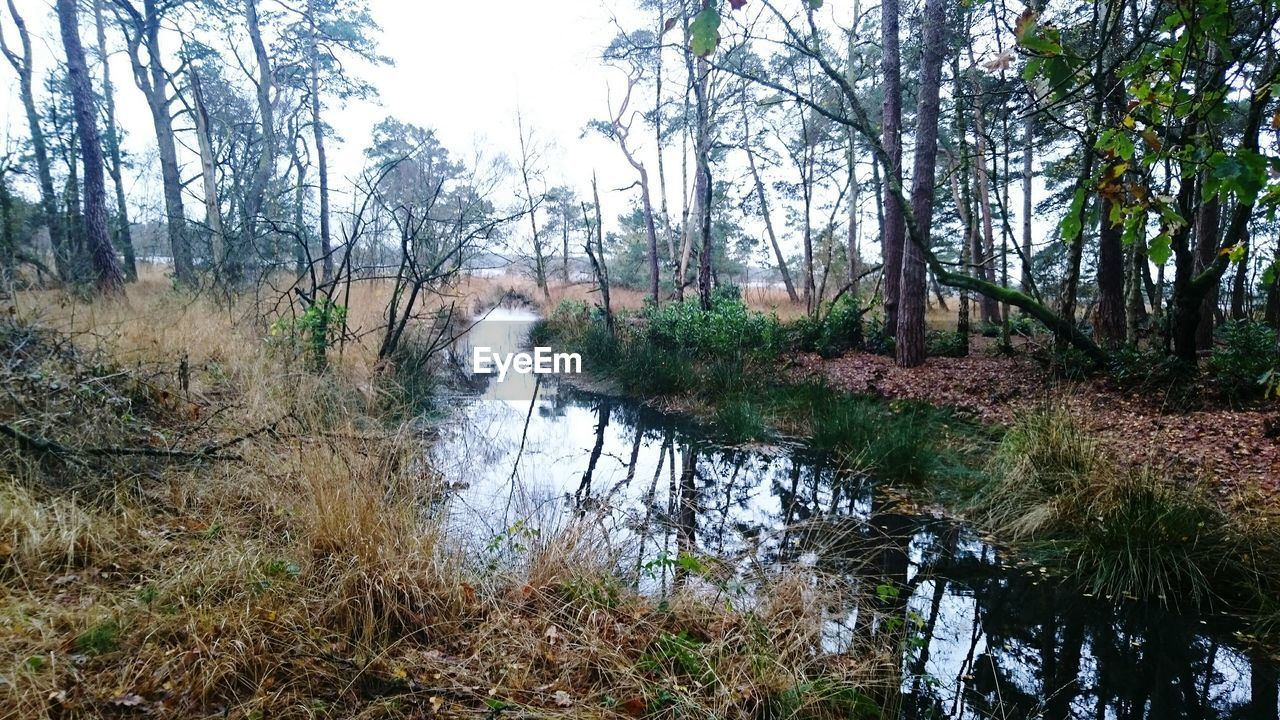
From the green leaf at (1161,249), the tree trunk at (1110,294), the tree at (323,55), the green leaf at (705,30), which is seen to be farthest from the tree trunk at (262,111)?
the tree trunk at (1110,294)

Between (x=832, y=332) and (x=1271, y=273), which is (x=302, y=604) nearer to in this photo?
(x=1271, y=273)

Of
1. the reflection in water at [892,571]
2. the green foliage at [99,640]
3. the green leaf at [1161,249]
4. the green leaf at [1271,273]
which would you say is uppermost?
the green leaf at [1161,249]

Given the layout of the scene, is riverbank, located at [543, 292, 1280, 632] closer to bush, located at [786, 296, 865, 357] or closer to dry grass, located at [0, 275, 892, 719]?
bush, located at [786, 296, 865, 357]

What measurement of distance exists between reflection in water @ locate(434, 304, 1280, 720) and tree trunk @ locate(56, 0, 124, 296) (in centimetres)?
573

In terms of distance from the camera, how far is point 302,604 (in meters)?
2.28

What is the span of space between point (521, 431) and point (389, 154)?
21.5 metres

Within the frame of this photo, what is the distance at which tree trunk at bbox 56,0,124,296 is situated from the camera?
7.71 meters

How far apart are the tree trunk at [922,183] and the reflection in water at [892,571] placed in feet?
9.43

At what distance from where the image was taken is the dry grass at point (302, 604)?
1.89 meters

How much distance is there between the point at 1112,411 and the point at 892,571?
341 centimetres

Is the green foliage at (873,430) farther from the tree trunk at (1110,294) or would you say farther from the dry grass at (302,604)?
the tree trunk at (1110,294)

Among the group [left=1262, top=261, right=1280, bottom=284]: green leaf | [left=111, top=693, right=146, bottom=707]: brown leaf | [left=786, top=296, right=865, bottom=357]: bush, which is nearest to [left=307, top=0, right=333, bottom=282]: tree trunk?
[left=786, top=296, right=865, bottom=357]: bush

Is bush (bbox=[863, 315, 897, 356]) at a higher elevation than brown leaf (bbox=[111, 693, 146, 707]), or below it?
higher

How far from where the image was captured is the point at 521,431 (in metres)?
6.40
